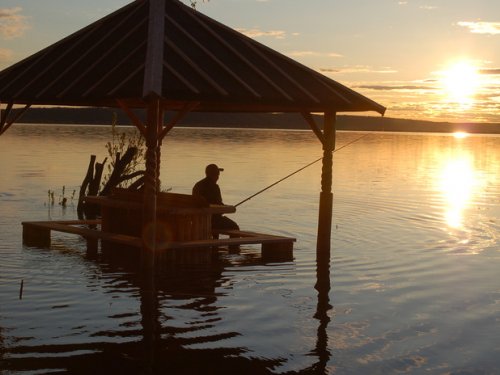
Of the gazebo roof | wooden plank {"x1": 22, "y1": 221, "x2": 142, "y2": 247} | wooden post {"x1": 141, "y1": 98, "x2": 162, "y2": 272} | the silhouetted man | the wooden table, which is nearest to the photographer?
the gazebo roof

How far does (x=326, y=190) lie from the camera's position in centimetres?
1697

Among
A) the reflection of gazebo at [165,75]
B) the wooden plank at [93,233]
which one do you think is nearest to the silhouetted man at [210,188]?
the reflection of gazebo at [165,75]

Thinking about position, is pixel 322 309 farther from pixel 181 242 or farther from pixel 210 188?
pixel 210 188

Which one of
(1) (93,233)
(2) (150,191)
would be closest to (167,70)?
(2) (150,191)

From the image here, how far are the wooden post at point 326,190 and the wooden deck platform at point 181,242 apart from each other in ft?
3.15

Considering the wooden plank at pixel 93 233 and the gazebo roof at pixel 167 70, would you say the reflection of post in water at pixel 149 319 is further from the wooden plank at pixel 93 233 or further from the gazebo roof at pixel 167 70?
the gazebo roof at pixel 167 70

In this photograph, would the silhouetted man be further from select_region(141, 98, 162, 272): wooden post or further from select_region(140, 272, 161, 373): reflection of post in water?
select_region(141, 98, 162, 272): wooden post

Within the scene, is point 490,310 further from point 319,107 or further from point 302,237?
point 302,237

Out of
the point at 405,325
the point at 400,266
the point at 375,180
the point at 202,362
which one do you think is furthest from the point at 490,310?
the point at 375,180

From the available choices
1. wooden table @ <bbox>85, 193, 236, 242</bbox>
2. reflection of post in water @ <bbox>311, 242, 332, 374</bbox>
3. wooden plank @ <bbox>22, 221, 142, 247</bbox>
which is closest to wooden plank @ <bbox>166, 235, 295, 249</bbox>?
wooden table @ <bbox>85, 193, 236, 242</bbox>

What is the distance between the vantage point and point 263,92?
1409cm

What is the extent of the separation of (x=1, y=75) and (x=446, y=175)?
136ft

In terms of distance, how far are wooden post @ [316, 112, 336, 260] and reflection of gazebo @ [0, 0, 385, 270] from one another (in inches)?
0.7

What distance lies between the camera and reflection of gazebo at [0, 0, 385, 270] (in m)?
13.4
